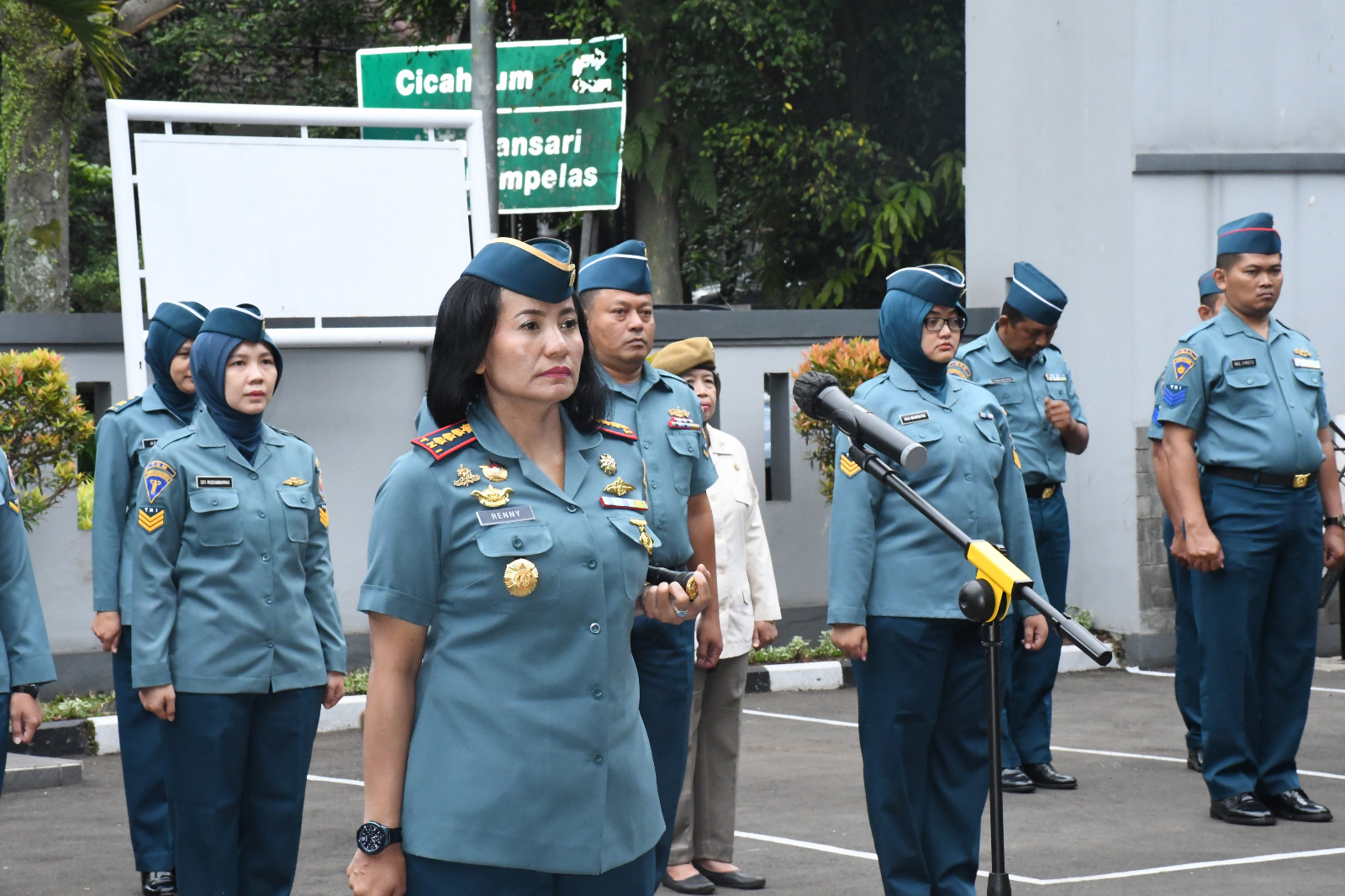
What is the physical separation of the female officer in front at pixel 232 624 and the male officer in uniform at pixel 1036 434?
140 inches

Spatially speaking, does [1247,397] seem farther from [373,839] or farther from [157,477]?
[373,839]

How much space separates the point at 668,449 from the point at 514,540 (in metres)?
2.29

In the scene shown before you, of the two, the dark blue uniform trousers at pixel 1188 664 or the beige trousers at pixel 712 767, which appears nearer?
the beige trousers at pixel 712 767

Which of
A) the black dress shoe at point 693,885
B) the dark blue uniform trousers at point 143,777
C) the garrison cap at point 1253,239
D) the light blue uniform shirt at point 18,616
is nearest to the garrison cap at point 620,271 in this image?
the light blue uniform shirt at point 18,616

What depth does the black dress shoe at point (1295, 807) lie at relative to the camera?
273 inches

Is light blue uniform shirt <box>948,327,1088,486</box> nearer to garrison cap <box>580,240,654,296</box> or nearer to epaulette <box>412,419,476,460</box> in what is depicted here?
garrison cap <box>580,240,654,296</box>

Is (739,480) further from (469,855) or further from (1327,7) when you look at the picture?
(1327,7)

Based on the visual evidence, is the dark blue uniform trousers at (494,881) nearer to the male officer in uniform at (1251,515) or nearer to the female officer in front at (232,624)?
the female officer in front at (232,624)

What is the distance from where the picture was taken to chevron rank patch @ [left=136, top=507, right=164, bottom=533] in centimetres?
525

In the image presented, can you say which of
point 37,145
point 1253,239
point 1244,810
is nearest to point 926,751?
point 1244,810

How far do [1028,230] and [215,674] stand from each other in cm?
865

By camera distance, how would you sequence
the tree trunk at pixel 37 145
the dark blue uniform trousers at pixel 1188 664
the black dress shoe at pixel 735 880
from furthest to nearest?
the tree trunk at pixel 37 145, the dark blue uniform trousers at pixel 1188 664, the black dress shoe at pixel 735 880

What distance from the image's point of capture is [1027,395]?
8180 millimetres

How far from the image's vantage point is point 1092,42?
11703mm
